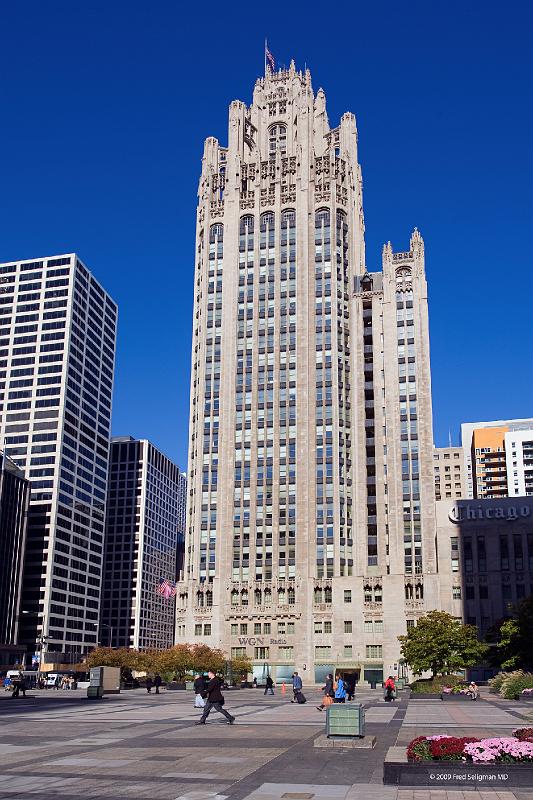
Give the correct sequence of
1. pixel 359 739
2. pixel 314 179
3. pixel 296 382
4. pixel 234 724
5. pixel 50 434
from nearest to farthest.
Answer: pixel 359 739 < pixel 234 724 < pixel 296 382 < pixel 314 179 < pixel 50 434

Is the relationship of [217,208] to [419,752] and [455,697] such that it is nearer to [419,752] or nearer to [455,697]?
[455,697]

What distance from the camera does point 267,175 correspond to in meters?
151

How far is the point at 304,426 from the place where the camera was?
437 feet

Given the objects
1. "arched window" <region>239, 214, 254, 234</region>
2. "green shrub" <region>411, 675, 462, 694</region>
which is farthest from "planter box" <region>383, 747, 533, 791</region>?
"arched window" <region>239, 214, 254, 234</region>

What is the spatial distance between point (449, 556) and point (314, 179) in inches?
2810

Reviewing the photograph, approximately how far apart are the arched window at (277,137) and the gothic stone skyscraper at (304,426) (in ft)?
16.2

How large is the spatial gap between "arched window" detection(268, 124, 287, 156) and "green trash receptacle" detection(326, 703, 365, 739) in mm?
145960

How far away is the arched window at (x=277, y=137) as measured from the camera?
160 metres

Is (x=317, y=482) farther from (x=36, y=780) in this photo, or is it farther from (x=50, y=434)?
(x=36, y=780)

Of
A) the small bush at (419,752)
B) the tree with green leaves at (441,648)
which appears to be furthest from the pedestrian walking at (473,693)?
the small bush at (419,752)

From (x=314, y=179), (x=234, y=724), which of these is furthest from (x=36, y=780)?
(x=314, y=179)

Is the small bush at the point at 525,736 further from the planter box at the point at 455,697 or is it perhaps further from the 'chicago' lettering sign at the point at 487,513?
the 'chicago' lettering sign at the point at 487,513

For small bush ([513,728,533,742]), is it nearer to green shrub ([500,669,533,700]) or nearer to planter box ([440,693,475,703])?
green shrub ([500,669,533,700])

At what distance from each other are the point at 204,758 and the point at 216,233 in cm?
13467
